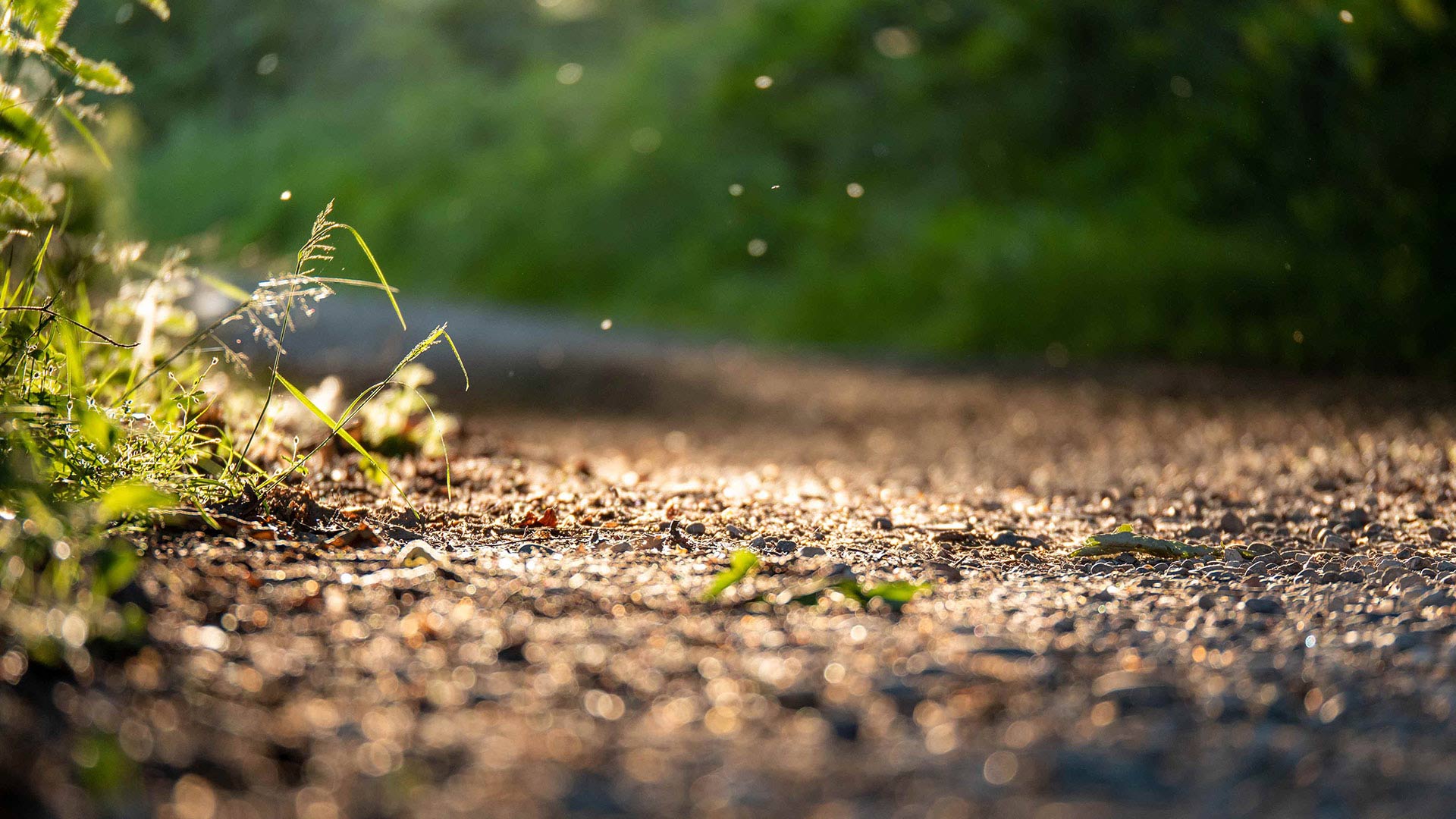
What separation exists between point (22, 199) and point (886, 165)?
10343 millimetres

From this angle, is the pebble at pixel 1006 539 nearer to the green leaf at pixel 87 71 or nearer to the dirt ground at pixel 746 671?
the dirt ground at pixel 746 671

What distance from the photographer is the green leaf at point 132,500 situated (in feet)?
5.62

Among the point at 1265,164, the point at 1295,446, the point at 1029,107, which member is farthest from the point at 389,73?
the point at 1295,446

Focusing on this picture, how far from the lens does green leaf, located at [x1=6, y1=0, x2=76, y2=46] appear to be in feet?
7.80

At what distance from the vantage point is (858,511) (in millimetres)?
2980

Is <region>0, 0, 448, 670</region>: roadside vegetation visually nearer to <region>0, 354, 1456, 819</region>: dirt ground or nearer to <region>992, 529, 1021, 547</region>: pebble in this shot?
<region>0, 354, 1456, 819</region>: dirt ground

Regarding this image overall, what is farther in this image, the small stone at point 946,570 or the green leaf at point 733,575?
the small stone at point 946,570

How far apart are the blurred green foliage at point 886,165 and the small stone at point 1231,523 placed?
219 cm

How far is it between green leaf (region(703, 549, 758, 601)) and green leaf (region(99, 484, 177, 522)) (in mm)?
811

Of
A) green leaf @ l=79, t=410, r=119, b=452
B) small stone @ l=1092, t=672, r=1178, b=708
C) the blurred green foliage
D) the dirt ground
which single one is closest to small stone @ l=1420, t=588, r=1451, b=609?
the dirt ground

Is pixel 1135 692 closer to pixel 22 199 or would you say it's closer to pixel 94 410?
pixel 94 410

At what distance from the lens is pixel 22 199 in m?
2.47

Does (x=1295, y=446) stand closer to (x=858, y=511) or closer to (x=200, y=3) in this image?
(x=858, y=511)

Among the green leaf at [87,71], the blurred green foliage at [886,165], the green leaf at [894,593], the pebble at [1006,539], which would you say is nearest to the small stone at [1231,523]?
the pebble at [1006,539]
